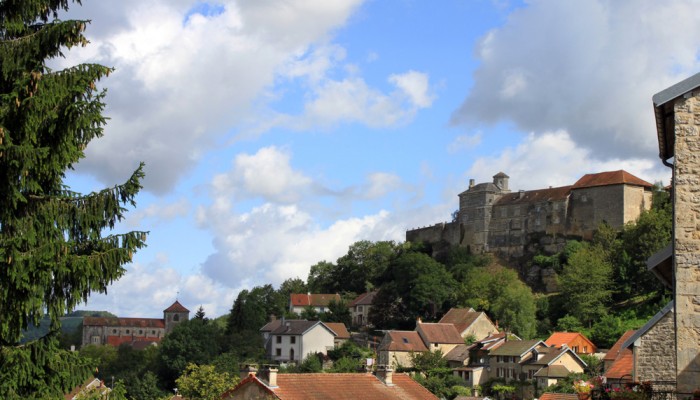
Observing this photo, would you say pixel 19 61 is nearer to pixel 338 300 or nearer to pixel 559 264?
pixel 559 264

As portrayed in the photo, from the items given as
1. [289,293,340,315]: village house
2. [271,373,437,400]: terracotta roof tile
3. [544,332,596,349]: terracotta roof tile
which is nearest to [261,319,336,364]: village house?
[289,293,340,315]: village house

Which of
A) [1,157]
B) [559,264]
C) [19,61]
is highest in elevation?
[559,264]

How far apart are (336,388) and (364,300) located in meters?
80.0

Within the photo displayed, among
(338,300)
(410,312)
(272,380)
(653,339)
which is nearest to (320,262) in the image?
(338,300)

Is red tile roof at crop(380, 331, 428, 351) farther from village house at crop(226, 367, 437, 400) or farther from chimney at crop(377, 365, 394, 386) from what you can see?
village house at crop(226, 367, 437, 400)

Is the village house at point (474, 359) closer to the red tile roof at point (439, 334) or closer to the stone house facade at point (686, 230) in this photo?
the red tile roof at point (439, 334)

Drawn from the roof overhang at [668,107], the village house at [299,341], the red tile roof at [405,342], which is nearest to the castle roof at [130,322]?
the village house at [299,341]

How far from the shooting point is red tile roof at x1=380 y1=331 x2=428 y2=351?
83250 mm

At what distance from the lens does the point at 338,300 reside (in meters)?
114

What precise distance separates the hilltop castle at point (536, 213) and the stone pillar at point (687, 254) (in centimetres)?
8642

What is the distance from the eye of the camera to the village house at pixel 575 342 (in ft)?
244

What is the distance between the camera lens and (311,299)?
119688 mm

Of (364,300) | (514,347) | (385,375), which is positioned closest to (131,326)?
(364,300)

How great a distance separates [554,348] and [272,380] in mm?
48327
